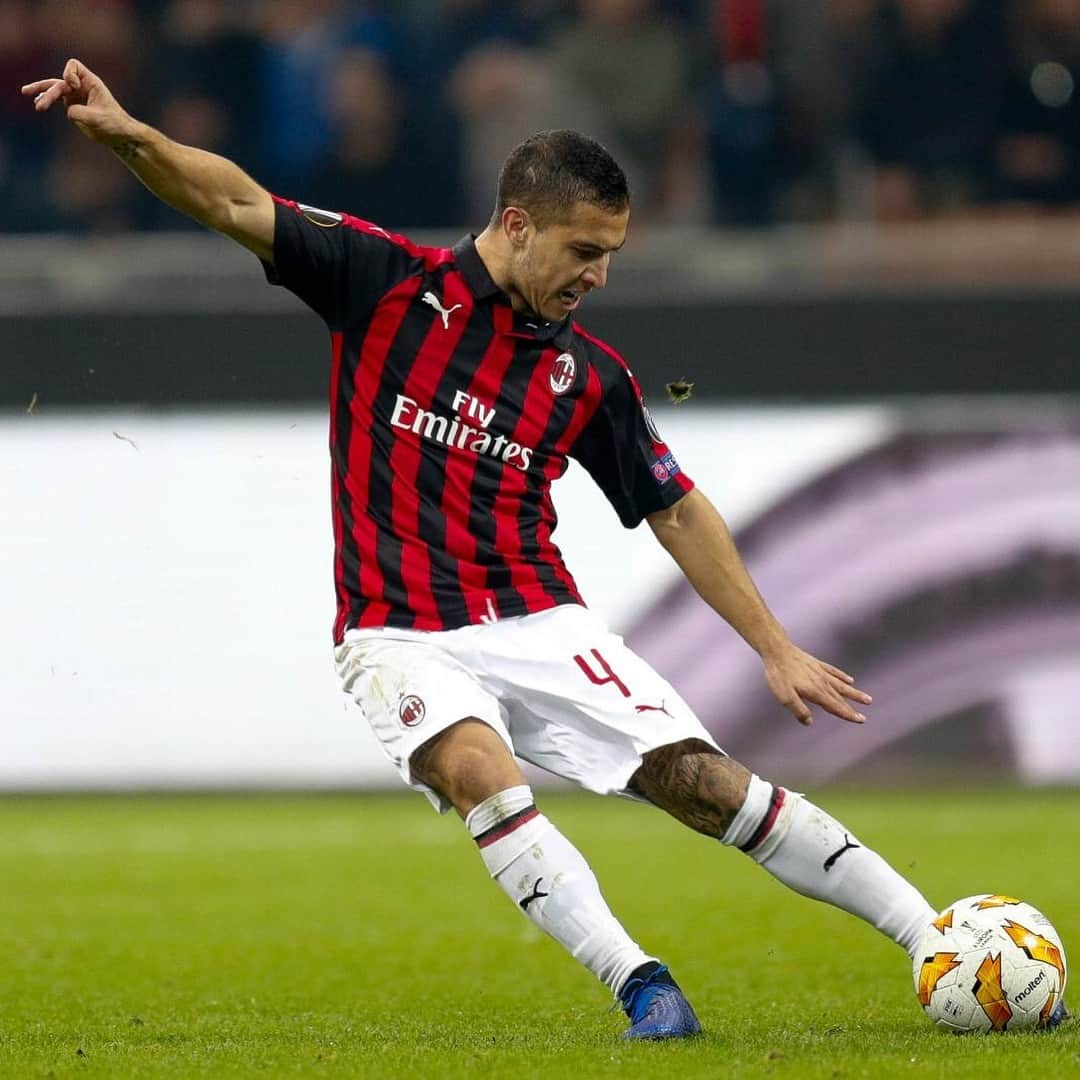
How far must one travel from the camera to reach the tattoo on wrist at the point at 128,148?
4.77 metres

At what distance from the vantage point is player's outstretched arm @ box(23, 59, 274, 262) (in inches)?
188

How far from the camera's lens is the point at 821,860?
519 centimetres

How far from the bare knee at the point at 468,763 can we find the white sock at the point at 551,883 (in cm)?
3

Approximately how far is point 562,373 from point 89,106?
1325 mm

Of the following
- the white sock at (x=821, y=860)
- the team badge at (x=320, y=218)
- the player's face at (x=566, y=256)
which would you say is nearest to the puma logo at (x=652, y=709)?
the white sock at (x=821, y=860)

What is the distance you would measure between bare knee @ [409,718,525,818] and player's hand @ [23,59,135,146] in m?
1.52

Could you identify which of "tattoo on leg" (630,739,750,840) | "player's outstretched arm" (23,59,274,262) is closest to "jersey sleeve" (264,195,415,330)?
"player's outstretched arm" (23,59,274,262)

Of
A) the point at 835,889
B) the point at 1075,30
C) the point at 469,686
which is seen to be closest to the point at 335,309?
the point at 469,686

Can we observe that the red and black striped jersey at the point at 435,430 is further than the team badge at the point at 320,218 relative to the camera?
Yes

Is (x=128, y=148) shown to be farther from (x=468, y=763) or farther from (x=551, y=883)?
(x=551, y=883)

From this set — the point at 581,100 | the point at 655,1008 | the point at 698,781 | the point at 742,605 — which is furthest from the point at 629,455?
the point at 581,100

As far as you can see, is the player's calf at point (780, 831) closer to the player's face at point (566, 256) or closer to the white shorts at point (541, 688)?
the white shorts at point (541, 688)

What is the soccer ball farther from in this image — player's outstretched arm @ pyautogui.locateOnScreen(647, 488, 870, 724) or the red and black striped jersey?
the red and black striped jersey

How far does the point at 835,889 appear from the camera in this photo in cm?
522
